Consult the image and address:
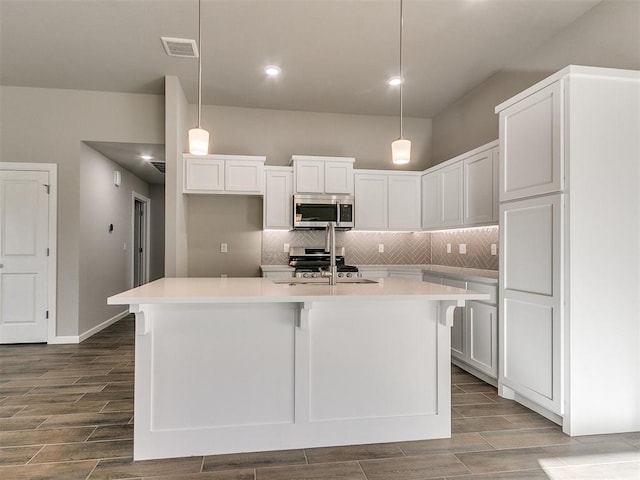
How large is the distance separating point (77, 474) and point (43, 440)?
21.2 inches

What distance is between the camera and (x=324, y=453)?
2246 mm

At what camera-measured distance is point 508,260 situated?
3.04m

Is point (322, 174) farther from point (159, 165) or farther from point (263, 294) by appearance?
point (263, 294)

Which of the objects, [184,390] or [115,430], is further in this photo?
[115,430]

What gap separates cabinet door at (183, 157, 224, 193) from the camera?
15.1ft

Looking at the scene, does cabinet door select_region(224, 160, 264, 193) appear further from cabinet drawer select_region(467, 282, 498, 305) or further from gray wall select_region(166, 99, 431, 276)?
cabinet drawer select_region(467, 282, 498, 305)

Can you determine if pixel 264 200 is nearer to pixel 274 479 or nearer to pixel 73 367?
pixel 73 367

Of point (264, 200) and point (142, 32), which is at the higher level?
point (142, 32)

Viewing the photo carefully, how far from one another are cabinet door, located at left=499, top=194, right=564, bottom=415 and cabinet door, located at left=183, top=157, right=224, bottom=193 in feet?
10.1

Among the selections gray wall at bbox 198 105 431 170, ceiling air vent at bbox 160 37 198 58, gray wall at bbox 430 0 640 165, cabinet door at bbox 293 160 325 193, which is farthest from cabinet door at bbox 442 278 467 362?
ceiling air vent at bbox 160 37 198 58

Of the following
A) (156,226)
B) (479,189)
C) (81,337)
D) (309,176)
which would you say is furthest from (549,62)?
(156,226)

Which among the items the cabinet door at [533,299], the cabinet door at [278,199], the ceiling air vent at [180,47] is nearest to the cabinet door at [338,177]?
the cabinet door at [278,199]

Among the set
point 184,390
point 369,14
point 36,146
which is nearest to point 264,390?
point 184,390

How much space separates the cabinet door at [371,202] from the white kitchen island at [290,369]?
270cm
